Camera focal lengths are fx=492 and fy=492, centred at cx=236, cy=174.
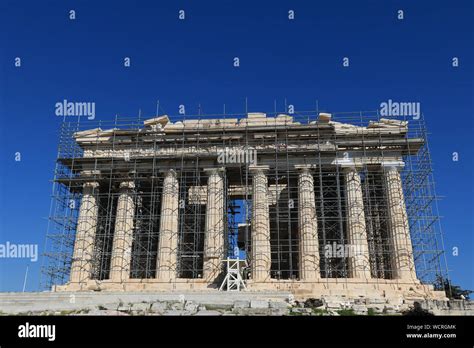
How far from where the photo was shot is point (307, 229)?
121 ft

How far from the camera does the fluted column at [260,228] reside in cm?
3612

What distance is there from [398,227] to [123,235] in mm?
21030

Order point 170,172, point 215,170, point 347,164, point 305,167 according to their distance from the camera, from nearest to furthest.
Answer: point 347,164 → point 305,167 → point 215,170 → point 170,172

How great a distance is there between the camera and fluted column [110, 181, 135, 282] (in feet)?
123

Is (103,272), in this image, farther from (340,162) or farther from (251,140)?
(340,162)

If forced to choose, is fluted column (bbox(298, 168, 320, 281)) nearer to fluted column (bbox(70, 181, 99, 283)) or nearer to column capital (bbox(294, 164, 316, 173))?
column capital (bbox(294, 164, 316, 173))

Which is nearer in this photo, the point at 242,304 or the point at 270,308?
the point at 270,308

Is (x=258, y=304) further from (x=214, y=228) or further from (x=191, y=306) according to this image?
(x=214, y=228)

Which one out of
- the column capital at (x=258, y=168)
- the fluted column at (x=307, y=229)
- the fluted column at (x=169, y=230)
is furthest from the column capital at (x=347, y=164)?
the fluted column at (x=169, y=230)

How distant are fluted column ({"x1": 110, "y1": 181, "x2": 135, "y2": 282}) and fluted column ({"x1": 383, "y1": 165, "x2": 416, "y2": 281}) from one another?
20094 mm

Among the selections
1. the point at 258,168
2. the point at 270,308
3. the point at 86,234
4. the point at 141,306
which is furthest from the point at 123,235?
the point at 270,308

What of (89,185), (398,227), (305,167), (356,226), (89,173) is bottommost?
(398,227)
